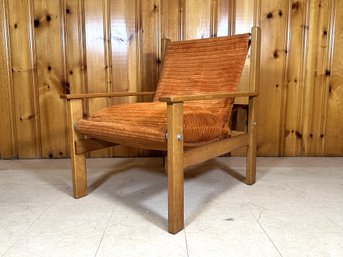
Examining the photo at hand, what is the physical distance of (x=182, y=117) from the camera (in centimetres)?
96

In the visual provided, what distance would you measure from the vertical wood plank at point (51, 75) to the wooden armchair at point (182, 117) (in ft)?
2.36

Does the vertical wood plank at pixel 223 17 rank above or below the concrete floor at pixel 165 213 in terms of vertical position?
above

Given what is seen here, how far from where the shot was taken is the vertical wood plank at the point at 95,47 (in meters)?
1.91

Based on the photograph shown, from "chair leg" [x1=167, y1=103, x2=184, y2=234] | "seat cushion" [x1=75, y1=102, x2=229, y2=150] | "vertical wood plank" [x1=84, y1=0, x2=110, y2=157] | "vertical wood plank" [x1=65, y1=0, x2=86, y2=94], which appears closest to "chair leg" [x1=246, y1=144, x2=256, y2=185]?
"seat cushion" [x1=75, y1=102, x2=229, y2=150]

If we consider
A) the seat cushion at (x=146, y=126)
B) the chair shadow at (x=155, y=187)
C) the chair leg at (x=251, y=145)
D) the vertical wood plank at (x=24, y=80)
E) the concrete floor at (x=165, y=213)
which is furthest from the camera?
the vertical wood plank at (x=24, y=80)

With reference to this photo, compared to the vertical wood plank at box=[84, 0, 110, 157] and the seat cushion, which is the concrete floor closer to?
the seat cushion

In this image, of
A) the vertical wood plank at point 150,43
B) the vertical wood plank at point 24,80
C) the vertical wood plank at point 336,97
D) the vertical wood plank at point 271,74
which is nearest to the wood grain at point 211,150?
the vertical wood plank at point 271,74

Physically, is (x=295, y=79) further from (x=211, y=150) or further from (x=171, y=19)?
(x=211, y=150)

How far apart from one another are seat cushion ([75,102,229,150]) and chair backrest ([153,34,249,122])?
0.15 m

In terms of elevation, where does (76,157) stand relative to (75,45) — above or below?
below

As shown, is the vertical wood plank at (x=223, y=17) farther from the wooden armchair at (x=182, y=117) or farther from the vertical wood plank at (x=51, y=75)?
the vertical wood plank at (x=51, y=75)

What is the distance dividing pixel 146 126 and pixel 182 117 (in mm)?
146

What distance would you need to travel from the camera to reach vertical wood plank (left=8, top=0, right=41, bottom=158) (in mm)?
1904

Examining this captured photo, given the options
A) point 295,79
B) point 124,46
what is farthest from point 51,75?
point 295,79
